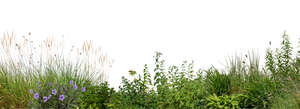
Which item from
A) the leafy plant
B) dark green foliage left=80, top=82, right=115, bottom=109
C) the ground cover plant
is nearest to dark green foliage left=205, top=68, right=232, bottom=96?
the ground cover plant

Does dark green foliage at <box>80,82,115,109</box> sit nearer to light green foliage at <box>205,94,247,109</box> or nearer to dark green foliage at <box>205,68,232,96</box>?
light green foliage at <box>205,94,247,109</box>

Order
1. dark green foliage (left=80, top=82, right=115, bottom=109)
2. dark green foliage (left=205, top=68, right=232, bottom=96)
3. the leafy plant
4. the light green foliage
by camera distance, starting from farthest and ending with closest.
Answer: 1. dark green foliage (left=205, top=68, right=232, bottom=96)
2. dark green foliage (left=80, top=82, right=115, bottom=109)
3. the light green foliage
4. the leafy plant

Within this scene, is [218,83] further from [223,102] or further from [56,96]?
[56,96]

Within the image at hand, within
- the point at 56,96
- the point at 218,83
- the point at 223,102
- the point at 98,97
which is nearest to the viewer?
the point at 56,96

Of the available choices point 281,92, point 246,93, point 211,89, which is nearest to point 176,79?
point 211,89

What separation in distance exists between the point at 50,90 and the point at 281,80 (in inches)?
199

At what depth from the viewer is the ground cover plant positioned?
5.66 metres

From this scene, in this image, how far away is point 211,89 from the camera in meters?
6.99

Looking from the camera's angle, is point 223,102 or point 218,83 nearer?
point 223,102

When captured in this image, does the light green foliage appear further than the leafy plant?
Yes

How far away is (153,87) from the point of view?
641cm

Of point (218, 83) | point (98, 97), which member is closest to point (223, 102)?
point (218, 83)

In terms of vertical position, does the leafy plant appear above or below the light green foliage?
above

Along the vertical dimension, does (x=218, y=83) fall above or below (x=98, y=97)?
above
